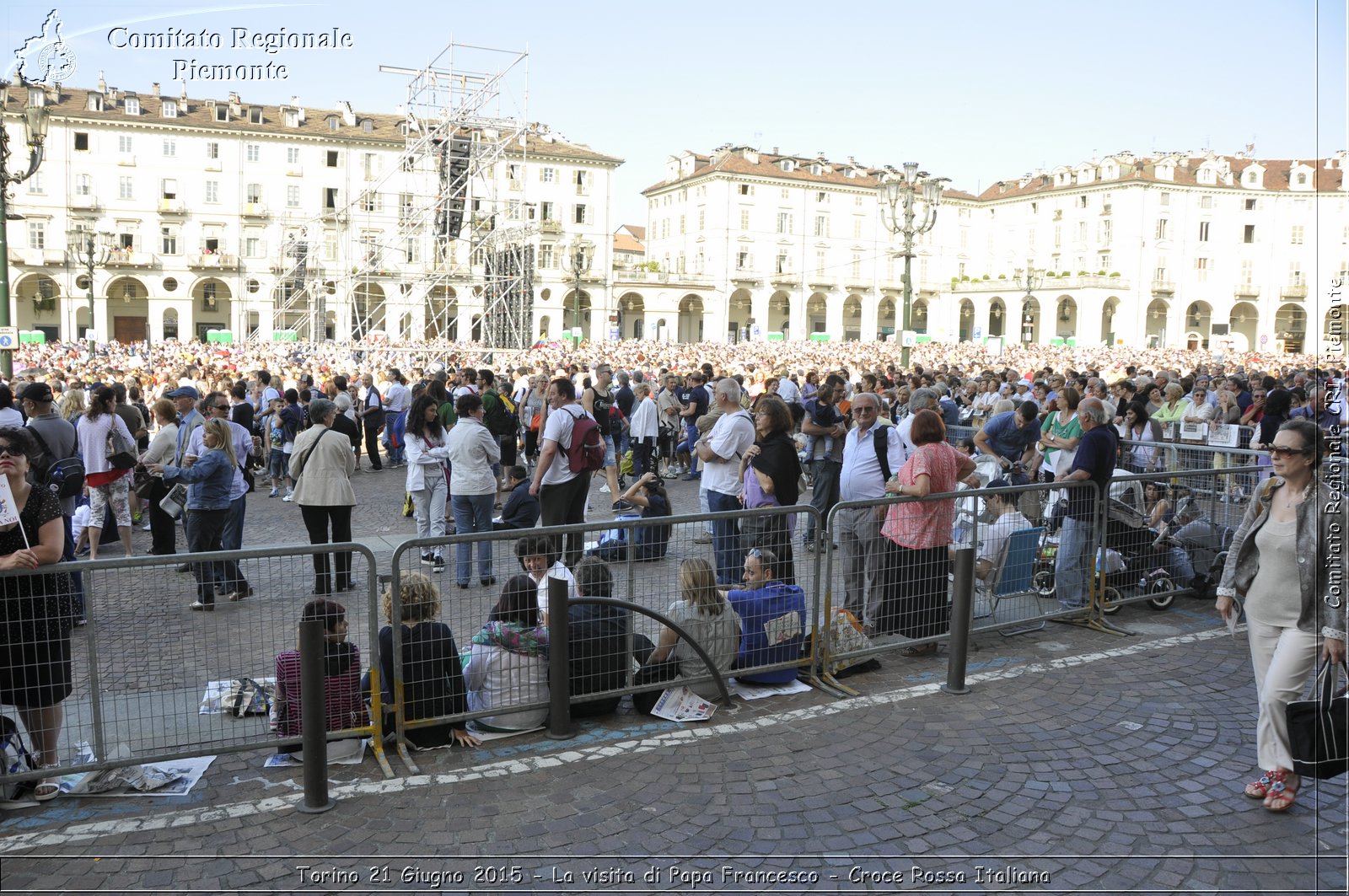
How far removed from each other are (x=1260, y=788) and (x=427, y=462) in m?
7.00

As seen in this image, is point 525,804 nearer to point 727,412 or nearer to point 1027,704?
point 1027,704

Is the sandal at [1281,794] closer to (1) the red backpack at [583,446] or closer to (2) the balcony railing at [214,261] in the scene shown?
(1) the red backpack at [583,446]

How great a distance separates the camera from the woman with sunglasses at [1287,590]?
4086 mm

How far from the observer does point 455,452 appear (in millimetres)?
8266

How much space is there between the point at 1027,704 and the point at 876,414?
2.39 m

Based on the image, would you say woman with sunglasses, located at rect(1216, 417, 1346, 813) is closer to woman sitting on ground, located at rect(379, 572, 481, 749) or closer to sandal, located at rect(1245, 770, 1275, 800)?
sandal, located at rect(1245, 770, 1275, 800)

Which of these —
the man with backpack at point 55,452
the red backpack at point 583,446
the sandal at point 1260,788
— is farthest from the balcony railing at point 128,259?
the sandal at point 1260,788

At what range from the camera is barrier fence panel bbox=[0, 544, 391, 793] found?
4308 mm

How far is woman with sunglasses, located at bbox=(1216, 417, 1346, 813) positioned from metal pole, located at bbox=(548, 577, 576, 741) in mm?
3093

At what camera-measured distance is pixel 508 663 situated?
4.98 m

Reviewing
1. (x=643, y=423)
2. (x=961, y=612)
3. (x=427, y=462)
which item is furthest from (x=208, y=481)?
(x=643, y=423)

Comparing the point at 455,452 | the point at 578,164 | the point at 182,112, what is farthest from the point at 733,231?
the point at 455,452

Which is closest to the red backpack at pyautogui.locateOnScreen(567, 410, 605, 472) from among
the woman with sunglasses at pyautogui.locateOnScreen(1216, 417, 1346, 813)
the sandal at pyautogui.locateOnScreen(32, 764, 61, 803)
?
the sandal at pyautogui.locateOnScreen(32, 764, 61, 803)

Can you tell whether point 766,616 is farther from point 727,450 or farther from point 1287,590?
point 1287,590
